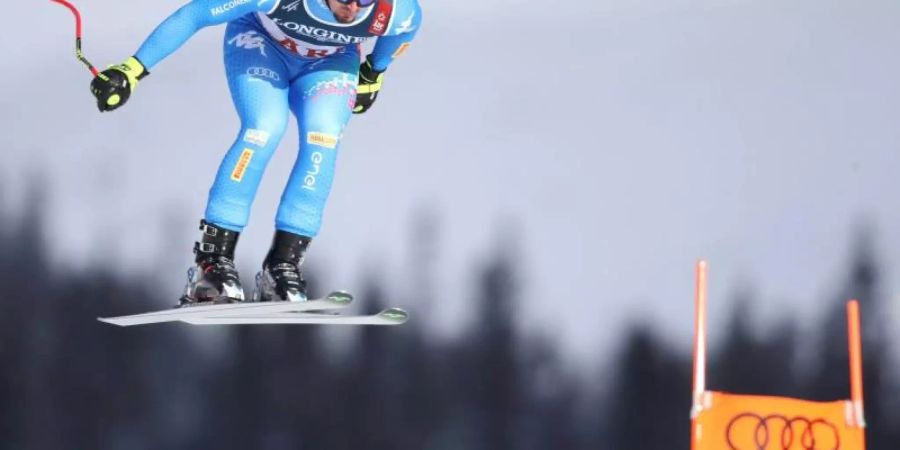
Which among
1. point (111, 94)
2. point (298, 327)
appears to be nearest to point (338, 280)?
point (298, 327)

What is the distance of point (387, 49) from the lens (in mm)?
4422

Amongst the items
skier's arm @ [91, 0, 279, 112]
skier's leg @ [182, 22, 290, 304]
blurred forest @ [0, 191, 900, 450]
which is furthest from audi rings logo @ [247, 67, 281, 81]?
blurred forest @ [0, 191, 900, 450]

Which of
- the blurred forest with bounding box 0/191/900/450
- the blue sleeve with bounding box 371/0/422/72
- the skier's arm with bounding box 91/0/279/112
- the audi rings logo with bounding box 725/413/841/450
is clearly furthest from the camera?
the blurred forest with bounding box 0/191/900/450

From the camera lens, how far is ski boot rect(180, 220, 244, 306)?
4023mm

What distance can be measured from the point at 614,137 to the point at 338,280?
63.5 inches

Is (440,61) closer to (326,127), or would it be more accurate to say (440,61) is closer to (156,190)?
(156,190)

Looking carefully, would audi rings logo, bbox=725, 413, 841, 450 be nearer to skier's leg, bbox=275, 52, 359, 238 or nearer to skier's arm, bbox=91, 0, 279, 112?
skier's leg, bbox=275, 52, 359, 238

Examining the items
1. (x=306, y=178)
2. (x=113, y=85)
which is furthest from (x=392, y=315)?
(x=113, y=85)

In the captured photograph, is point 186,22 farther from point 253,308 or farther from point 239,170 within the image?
point 253,308

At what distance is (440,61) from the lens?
6617 mm

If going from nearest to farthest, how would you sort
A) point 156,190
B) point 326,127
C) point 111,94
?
point 111,94 < point 326,127 < point 156,190

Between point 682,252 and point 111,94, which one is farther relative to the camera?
point 682,252

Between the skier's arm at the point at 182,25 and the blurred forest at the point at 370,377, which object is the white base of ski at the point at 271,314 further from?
the blurred forest at the point at 370,377

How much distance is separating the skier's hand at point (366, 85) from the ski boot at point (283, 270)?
616mm
